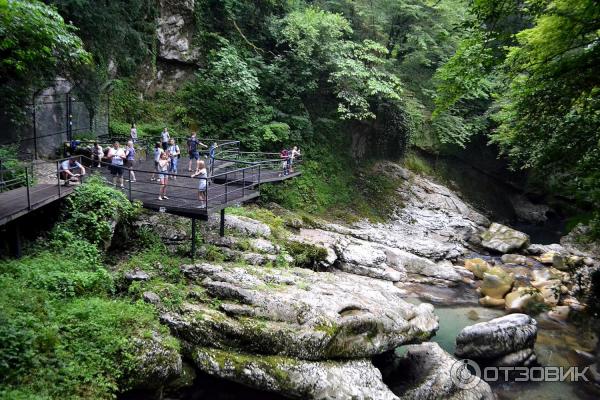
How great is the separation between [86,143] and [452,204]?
22.1 m

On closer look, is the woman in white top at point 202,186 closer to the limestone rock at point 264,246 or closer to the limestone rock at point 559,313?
the limestone rock at point 264,246

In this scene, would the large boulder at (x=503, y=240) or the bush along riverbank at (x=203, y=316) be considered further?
the large boulder at (x=503, y=240)

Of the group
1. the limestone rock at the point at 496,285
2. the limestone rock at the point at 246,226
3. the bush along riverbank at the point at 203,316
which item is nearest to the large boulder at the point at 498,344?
the bush along riverbank at the point at 203,316

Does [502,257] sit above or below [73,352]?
below

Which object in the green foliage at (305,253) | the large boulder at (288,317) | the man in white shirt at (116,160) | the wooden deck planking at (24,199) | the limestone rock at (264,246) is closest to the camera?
the wooden deck planking at (24,199)

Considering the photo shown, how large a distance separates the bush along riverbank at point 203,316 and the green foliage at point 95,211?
1.3 inches

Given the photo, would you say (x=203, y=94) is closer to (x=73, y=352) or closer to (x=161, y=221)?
(x=161, y=221)

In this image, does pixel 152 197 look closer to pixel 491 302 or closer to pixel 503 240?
pixel 491 302

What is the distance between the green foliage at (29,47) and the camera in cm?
884

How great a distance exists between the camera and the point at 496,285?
1842 centimetres

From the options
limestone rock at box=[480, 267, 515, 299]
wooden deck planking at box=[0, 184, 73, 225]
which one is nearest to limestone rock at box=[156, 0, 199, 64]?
wooden deck planking at box=[0, 184, 73, 225]

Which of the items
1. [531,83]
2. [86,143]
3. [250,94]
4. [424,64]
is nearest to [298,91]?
[250,94]

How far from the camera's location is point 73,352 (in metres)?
7.77

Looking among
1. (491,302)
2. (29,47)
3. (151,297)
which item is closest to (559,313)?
(491,302)
